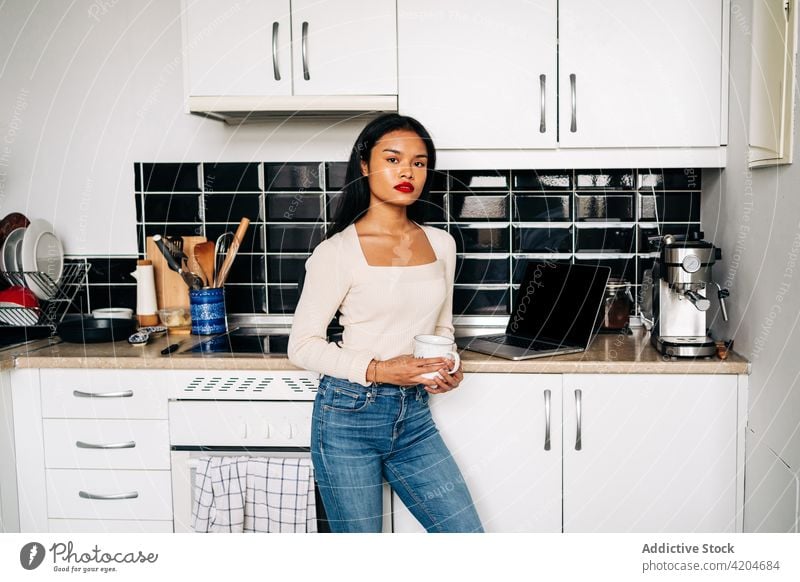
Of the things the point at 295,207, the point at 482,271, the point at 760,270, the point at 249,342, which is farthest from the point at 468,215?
the point at 760,270

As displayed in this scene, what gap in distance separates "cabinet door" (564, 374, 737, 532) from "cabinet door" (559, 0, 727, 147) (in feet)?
1.93

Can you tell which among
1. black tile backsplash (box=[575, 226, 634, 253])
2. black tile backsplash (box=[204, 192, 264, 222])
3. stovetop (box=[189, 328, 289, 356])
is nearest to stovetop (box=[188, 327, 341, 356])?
stovetop (box=[189, 328, 289, 356])

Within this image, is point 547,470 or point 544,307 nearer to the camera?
point 547,470

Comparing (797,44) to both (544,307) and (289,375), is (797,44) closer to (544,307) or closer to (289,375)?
(544,307)

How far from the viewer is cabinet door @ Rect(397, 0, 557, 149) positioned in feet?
5.84

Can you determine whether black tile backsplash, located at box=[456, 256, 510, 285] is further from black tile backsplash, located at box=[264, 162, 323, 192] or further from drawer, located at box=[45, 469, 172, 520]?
drawer, located at box=[45, 469, 172, 520]

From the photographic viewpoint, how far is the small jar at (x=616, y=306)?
1941 millimetres

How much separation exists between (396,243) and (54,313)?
45.4 inches

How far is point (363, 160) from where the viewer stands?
145cm

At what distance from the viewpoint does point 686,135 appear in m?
1.78

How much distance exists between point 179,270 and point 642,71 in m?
1.24

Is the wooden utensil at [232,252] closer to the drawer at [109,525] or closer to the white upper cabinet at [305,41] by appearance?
the white upper cabinet at [305,41]

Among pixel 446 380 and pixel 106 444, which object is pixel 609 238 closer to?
pixel 446 380
